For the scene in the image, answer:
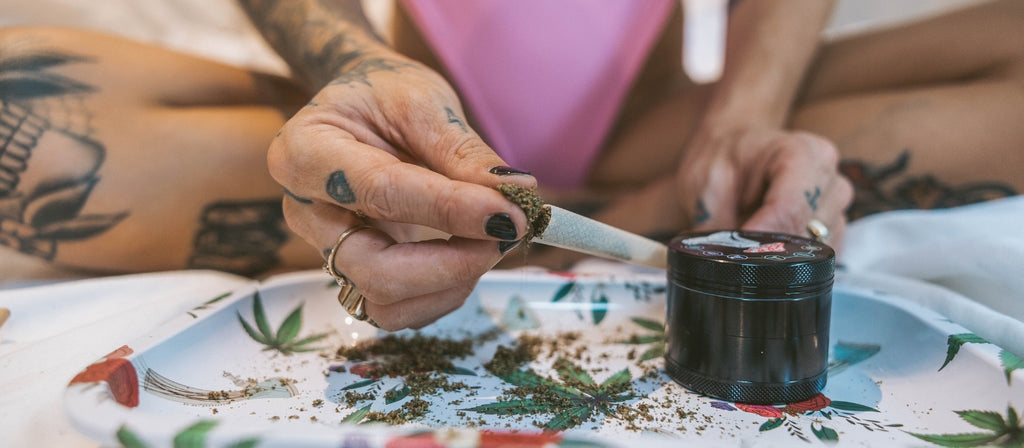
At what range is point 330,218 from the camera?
47cm

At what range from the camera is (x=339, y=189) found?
1.42ft

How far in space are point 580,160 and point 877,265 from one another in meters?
0.45

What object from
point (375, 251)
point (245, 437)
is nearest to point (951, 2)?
point (375, 251)

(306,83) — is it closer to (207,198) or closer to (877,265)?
(207,198)

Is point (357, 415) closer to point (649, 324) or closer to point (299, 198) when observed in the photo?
point (299, 198)

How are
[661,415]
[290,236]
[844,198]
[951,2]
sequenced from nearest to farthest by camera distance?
[661,415] < [844,198] < [290,236] < [951,2]

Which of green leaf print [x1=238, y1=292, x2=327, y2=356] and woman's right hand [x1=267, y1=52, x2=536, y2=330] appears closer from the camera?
woman's right hand [x1=267, y1=52, x2=536, y2=330]

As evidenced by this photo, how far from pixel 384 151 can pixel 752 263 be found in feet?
0.90

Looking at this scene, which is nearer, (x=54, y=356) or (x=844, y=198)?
(x=54, y=356)

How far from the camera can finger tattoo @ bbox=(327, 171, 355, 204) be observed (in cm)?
43

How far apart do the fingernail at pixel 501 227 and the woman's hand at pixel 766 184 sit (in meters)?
0.31

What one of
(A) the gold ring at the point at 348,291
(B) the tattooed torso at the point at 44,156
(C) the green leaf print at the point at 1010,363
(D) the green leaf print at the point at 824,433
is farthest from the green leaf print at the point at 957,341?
(B) the tattooed torso at the point at 44,156

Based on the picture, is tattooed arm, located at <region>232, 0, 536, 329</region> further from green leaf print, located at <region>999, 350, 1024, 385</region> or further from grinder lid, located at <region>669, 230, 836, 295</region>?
green leaf print, located at <region>999, 350, 1024, 385</region>

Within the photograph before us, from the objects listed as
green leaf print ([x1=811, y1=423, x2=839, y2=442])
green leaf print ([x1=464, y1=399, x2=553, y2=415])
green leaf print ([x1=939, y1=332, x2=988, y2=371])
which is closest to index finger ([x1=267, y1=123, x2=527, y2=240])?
green leaf print ([x1=464, y1=399, x2=553, y2=415])
